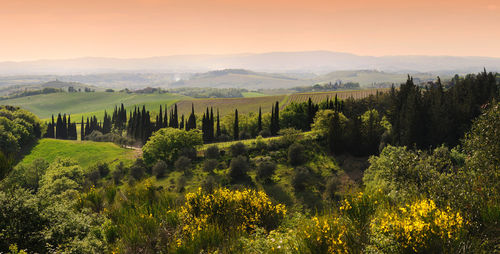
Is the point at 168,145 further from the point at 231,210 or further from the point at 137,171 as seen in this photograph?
the point at 231,210

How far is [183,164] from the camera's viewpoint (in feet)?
291

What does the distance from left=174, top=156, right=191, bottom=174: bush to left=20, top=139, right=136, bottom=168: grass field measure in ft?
92.8

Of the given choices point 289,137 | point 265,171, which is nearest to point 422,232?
point 265,171

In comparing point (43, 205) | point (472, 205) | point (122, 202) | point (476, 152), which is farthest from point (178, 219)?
point (476, 152)

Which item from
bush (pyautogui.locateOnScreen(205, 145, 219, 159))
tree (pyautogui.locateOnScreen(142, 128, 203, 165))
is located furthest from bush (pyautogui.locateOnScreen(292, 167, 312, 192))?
tree (pyautogui.locateOnScreen(142, 128, 203, 165))

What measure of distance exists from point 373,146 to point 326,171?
19739mm

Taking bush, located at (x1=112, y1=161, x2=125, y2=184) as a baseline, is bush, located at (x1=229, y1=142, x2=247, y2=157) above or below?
above

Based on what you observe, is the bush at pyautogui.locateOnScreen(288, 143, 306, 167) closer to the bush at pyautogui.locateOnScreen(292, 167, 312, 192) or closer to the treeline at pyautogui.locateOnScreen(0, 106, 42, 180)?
the bush at pyautogui.locateOnScreen(292, 167, 312, 192)

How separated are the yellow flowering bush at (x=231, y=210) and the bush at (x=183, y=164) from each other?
73300 mm

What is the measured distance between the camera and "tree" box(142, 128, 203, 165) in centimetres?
9681

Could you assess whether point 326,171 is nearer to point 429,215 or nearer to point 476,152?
point 476,152

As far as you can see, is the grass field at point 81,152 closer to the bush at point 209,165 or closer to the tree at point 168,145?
the tree at point 168,145

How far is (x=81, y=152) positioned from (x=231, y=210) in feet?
395

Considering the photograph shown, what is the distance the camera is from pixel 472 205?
12531 mm
